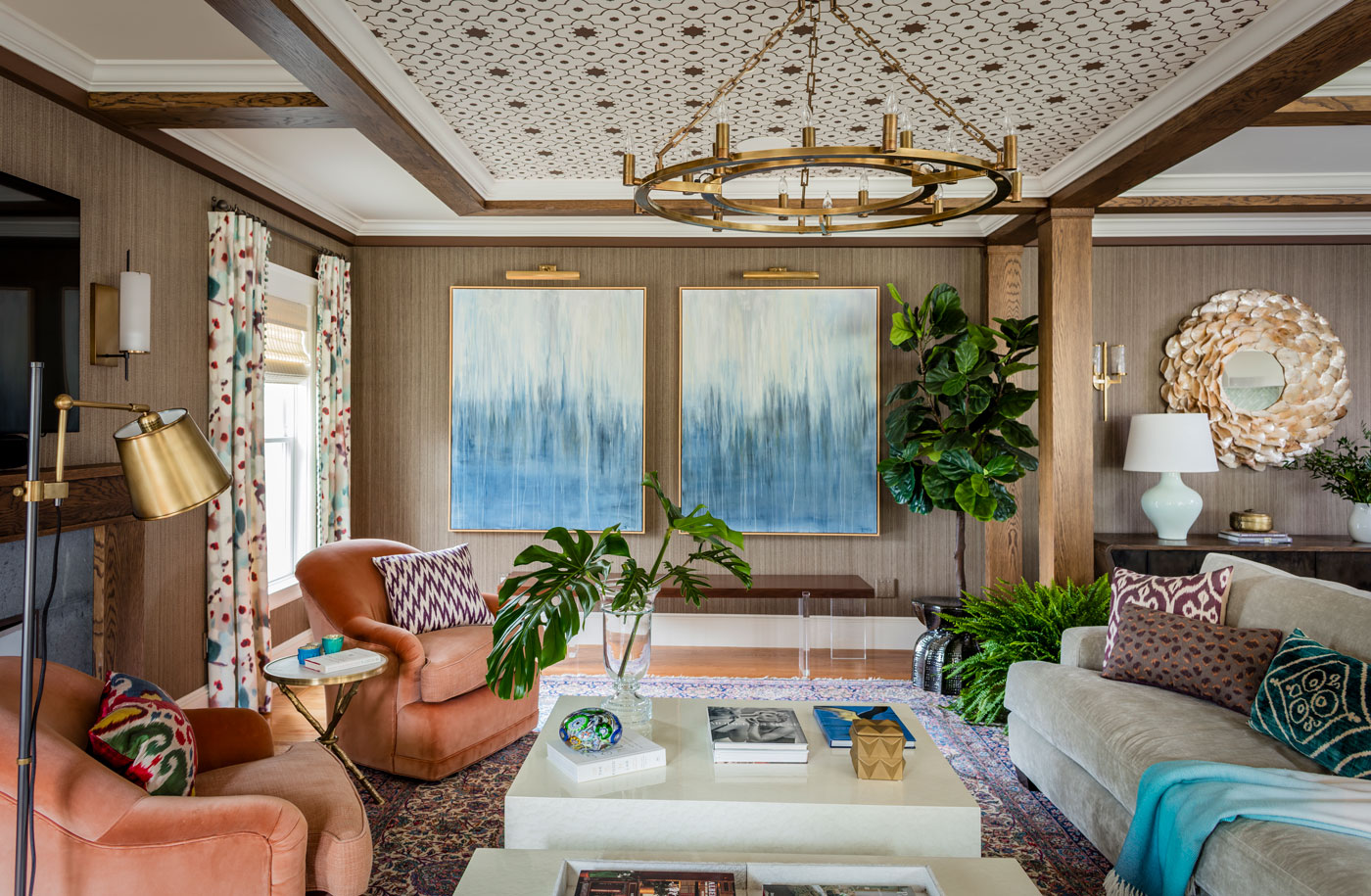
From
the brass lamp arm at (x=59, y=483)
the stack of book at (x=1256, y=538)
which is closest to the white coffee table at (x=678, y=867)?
the brass lamp arm at (x=59, y=483)

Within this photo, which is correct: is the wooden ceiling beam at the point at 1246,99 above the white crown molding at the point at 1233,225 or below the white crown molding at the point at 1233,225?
below

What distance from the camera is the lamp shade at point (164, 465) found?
A: 1.55 m

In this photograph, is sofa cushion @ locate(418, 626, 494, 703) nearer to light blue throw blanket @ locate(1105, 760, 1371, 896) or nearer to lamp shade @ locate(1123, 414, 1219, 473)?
light blue throw blanket @ locate(1105, 760, 1371, 896)

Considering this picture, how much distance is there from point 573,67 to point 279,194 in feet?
7.04

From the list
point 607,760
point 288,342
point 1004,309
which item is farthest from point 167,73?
point 1004,309

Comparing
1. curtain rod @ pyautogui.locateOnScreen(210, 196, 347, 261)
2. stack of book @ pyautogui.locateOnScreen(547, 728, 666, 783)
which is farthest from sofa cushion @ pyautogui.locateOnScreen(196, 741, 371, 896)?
curtain rod @ pyautogui.locateOnScreen(210, 196, 347, 261)

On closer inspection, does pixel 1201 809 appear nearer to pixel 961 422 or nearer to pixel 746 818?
pixel 746 818

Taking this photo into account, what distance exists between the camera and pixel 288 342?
4.72 metres

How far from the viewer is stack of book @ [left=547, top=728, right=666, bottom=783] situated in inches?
89.6

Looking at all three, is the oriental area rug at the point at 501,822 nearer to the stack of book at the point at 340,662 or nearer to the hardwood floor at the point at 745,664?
the stack of book at the point at 340,662

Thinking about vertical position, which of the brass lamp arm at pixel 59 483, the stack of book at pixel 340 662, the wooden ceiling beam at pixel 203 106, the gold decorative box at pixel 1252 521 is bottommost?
the stack of book at pixel 340 662

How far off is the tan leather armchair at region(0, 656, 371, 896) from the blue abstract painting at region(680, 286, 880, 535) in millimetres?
3514

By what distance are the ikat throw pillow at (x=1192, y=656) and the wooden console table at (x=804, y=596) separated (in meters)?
1.81

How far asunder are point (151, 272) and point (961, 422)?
389cm
